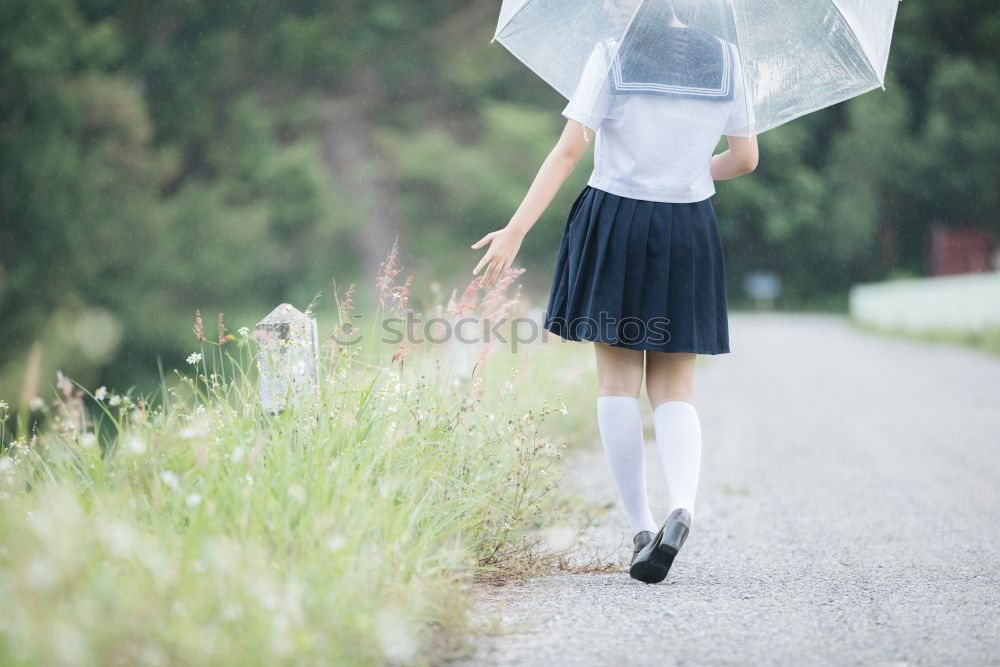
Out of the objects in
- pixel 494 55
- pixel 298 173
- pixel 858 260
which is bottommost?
pixel 858 260

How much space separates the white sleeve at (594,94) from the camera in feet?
8.43

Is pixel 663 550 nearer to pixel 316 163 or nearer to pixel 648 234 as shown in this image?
pixel 648 234

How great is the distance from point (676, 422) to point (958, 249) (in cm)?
3287

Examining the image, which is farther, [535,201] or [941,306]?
[941,306]

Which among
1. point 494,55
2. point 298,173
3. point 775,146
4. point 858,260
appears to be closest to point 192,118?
point 298,173

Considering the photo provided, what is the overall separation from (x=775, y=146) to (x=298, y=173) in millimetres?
15666

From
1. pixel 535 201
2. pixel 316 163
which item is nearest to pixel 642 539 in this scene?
Result: pixel 535 201

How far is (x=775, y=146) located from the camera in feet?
99.7

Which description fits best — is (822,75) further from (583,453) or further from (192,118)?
(192,118)

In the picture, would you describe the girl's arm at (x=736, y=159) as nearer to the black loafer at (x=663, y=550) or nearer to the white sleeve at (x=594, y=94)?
the white sleeve at (x=594, y=94)

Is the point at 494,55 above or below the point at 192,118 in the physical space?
above

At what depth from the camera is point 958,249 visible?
32.1 metres

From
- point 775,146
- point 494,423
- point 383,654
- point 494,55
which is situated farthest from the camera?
point 775,146

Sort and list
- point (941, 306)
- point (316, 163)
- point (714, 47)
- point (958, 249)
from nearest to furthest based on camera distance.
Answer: point (714, 47) < point (941, 306) < point (316, 163) < point (958, 249)
